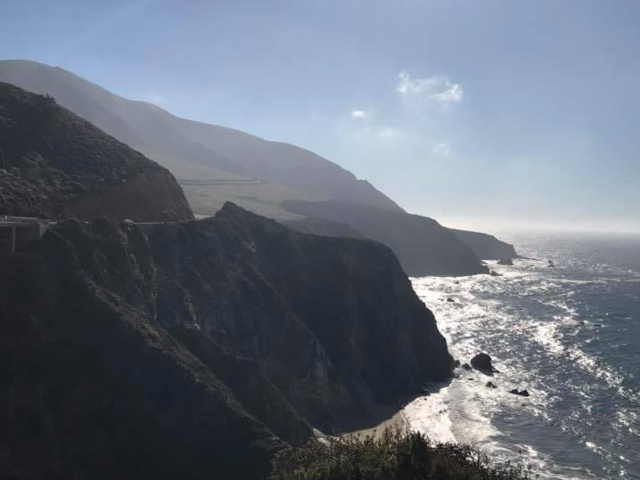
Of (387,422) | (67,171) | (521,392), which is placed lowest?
(387,422)

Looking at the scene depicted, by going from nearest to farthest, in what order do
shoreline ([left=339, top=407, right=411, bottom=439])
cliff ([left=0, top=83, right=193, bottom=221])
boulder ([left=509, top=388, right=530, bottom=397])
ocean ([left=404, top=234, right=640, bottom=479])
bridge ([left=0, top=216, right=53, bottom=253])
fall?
bridge ([left=0, top=216, right=53, bottom=253]) → cliff ([left=0, top=83, right=193, bottom=221]) → ocean ([left=404, top=234, right=640, bottom=479]) → shoreline ([left=339, top=407, right=411, bottom=439]) → boulder ([left=509, top=388, right=530, bottom=397])

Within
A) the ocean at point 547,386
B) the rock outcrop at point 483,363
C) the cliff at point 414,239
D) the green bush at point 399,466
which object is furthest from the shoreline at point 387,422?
the cliff at point 414,239

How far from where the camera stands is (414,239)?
179750 mm

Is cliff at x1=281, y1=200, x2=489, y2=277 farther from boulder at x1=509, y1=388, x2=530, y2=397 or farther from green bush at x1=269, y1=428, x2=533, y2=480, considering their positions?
green bush at x1=269, y1=428, x2=533, y2=480

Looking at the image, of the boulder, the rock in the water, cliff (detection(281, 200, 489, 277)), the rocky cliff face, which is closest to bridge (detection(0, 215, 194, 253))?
the rocky cliff face

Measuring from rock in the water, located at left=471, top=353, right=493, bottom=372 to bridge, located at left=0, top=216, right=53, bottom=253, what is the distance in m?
55.6

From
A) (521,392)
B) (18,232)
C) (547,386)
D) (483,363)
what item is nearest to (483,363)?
(483,363)

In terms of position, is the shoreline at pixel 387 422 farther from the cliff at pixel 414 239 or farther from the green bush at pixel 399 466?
the cliff at pixel 414 239

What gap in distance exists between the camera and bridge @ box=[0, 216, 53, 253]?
3366 cm

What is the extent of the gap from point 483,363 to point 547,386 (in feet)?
Answer: 29.9

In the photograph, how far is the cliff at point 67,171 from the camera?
4456cm

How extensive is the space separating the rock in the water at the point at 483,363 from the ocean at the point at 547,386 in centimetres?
190

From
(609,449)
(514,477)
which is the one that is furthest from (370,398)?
(514,477)

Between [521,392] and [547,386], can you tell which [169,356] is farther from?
[547,386]
